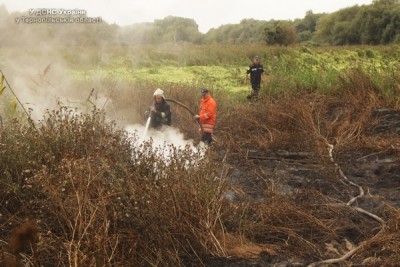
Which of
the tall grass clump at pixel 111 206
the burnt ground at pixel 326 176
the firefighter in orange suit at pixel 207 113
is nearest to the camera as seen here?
the tall grass clump at pixel 111 206

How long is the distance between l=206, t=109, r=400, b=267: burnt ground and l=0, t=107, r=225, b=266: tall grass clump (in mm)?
575

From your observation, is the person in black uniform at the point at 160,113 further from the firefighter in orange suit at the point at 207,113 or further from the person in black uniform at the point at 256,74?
the person in black uniform at the point at 256,74

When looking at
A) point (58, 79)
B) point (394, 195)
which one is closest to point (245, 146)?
point (394, 195)

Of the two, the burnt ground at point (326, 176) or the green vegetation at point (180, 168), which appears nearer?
the green vegetation at point (180, 168)

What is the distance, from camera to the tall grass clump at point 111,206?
3.33 metres

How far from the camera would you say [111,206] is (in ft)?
11.8

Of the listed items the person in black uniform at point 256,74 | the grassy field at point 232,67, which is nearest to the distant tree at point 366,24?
the grassy field at point 232,67

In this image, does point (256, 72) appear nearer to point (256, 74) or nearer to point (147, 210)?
point (256, 74)

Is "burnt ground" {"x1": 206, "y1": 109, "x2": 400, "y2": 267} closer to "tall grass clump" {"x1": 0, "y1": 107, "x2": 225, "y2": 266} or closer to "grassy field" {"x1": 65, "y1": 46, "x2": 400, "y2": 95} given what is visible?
"tall grass clump" {"x1": 0, "y1": 107, "x2": 225, "y2": 266}

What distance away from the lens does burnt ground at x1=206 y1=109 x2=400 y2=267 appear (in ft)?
15.8

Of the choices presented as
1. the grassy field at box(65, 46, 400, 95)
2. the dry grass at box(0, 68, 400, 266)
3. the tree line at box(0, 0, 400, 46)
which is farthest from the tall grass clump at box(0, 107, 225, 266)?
the grassy field at box(65, 46, 400, 95)

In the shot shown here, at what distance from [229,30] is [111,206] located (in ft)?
259

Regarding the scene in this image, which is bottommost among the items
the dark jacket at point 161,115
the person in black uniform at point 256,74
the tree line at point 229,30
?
the dark jacket at point 161,115

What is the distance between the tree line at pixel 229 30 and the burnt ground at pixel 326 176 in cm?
494
